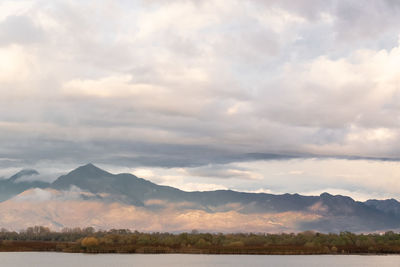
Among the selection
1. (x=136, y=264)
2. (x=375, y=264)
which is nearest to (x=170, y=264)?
(x=136, y=264)

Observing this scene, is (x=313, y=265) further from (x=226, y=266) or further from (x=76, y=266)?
(x=76, y=266)

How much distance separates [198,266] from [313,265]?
32.6 m

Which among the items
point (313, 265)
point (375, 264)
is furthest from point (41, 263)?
point (375, 264)

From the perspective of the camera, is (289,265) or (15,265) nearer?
(15,265)

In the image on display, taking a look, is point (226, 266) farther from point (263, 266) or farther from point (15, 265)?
point (15, 265)

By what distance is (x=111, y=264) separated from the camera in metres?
170

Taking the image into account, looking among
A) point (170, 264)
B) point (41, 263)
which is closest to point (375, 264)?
point (170, 264)

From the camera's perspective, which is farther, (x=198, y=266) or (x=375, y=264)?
(x=375, y=264)

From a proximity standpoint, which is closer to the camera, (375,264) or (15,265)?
(15,265)

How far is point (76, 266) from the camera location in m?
164

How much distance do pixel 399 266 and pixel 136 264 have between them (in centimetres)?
7160

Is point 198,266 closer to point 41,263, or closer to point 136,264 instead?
point 136,264

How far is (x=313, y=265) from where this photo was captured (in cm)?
17225

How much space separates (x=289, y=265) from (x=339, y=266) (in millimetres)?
13740
